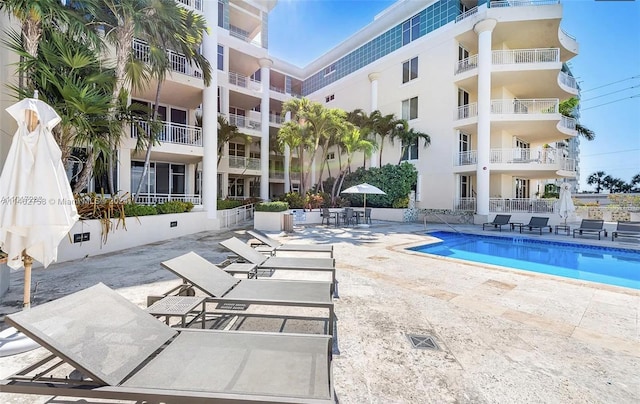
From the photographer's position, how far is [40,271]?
21.5 ft

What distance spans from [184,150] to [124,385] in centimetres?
1379

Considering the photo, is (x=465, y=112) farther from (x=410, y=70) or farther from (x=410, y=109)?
(x=410, y=70)

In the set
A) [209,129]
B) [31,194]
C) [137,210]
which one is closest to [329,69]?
[209,129]

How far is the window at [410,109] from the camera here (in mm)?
23027

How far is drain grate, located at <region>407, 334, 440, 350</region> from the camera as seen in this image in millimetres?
3483

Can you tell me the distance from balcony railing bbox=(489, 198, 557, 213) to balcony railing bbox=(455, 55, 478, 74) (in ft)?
30.5

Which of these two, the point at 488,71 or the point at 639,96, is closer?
the point at 488,71

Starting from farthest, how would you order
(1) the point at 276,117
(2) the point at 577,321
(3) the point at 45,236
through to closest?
(1) the point at 276,117, (2) the point at 577,321, (3) the point at 45,236

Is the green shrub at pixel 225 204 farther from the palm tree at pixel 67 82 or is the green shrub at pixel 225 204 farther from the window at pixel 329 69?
the window at pixel 329 69

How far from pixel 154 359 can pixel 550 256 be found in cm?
1319

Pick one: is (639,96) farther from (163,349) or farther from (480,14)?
(163,349)

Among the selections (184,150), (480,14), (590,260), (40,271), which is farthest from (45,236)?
(480,14)

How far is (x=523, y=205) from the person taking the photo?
18.5 meters

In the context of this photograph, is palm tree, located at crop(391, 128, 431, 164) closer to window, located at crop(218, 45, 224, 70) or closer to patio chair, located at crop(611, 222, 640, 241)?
patio chair, located at crop(611, 222, 640, 241)
